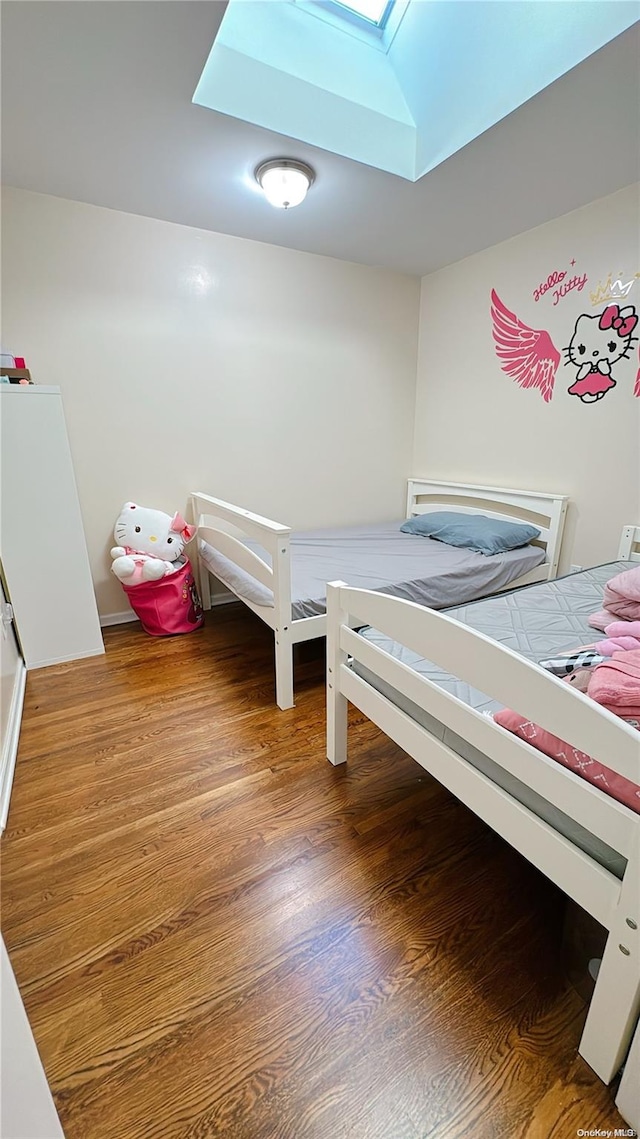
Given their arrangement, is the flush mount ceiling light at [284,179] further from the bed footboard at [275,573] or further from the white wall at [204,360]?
the bed footboard at [275,573]

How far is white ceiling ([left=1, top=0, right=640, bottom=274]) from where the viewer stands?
133cm

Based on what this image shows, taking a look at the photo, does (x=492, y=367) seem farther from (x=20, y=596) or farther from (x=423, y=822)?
(x=20, y=596)

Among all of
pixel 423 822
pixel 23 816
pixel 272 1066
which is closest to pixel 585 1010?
pixel 423 822

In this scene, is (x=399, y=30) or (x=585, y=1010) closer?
(x=585, y=1010)

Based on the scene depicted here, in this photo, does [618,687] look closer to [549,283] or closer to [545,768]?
[545,768]

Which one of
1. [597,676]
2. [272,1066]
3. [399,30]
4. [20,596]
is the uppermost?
[399,30]

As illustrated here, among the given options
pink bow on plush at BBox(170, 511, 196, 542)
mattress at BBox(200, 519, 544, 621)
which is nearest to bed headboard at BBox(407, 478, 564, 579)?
mattress at BBox(200, 519, 544, 621)

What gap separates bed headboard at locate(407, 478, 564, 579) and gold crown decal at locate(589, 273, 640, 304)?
98 cm

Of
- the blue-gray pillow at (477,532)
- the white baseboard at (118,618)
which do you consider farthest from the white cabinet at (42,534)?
the blue-gray pillow at (477,532)

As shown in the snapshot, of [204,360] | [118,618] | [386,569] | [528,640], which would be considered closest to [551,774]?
[528,640]

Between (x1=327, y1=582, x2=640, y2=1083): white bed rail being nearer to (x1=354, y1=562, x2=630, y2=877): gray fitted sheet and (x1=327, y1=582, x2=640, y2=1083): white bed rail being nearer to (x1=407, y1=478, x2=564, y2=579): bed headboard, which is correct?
(x1=354, y1=562, x2=630, y2=877): gray fitted sheet

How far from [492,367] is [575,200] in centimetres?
85

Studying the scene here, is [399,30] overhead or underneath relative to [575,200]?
overhead

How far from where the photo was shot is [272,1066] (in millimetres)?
861
